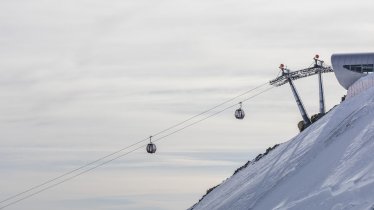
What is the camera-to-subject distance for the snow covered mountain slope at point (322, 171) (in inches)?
1278

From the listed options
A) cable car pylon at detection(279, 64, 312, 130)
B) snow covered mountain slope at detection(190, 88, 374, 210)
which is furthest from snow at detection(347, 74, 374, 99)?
cable car pylon at detection(279, 64, 312, 130)

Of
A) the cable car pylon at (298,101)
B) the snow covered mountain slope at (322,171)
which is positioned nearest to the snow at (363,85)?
the snow covered mountain slope at (322,171)

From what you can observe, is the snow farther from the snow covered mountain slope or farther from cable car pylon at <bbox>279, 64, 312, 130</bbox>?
cable car pylon at <bbox>279, 64, 312, 130</bbox>

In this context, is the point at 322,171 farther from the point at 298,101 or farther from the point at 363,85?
the point at 298,101

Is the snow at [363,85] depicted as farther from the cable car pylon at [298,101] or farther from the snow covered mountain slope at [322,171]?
the cable car pylon at [298,101]

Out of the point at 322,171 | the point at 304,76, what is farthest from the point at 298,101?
the point at 322,171

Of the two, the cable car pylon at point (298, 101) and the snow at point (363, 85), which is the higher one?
the cable car pylon at point (298, 101)

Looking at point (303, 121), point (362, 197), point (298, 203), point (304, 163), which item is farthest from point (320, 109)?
point (362, 197)

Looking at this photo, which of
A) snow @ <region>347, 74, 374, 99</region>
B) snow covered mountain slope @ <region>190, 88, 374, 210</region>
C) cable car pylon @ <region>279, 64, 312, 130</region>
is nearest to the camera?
snow covered mountain slope @ <region>190, 88, 374, 210</region>

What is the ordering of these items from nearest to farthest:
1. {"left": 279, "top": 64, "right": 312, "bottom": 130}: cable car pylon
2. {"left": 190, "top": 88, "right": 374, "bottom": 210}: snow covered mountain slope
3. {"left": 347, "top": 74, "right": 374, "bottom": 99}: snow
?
{"left": 190, "top": 88, "right": 374, "bottom": 210}: snow covered mountain slope → {"left": 347, "top": 74, "right": 374, "bottom": 99}: snow → {"left": 279, "top": 64, "right": 312, "bottom": 130}: cable car pylon

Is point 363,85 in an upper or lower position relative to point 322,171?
upper

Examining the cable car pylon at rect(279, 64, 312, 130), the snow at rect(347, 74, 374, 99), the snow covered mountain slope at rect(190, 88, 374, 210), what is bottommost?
the snow covered mountain slope at rect(190, 88, 374, 210)

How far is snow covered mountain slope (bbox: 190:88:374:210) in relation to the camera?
32469mm

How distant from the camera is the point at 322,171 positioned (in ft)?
131
